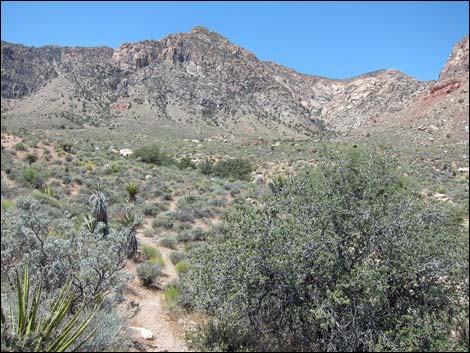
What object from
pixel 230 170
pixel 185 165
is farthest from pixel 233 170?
pixel 185 165

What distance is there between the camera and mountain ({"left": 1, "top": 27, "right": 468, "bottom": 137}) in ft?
273

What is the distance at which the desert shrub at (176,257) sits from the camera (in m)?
12.4

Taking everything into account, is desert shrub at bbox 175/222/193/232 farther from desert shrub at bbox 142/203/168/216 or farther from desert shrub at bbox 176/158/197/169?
desert shrub at bbox 176/158/197/169

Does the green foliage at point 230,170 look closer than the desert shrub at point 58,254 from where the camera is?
No

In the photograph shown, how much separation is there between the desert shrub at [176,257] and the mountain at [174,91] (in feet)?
201

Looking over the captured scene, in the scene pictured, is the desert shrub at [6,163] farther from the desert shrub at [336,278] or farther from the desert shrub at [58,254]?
the desert shrub at [336,278]

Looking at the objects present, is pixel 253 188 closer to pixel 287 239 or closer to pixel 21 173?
pixel 21 173

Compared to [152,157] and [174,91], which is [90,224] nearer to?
[152,157]

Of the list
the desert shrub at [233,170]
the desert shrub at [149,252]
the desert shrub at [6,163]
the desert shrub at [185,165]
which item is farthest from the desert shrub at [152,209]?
the desert shrub at [185,165]

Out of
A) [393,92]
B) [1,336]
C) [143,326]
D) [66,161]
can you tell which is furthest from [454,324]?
[393,92]

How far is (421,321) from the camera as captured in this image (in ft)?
19.8

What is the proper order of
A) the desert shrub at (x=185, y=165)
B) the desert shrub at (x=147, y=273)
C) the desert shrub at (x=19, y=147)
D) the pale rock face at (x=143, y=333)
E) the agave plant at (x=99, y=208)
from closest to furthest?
the pale rock face at (x=143, y=333), the desert shrub at (x=147, y=273), the agave plant at (x=99, y=208), the desert shrub at (x=19, y=147), the desert shrub at (x=185, y=165)

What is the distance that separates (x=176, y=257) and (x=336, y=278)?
7.03 metres

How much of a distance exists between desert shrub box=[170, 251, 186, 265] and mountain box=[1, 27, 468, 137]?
61.2 m
